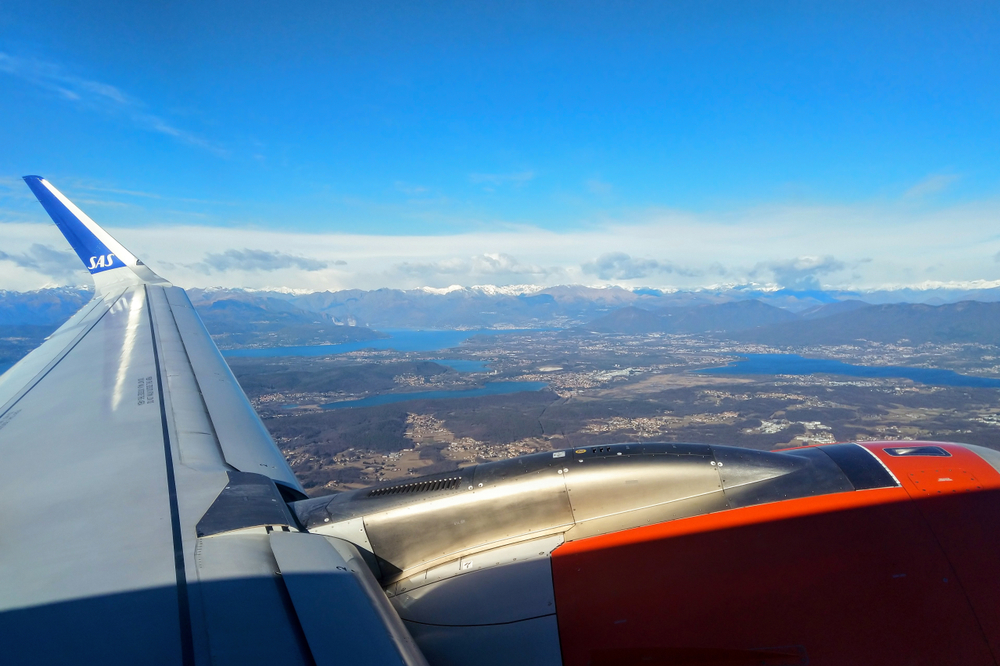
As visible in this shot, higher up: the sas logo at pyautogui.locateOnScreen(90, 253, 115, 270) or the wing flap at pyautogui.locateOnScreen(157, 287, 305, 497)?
the sas logo at pyautogui.locateOnScreen(90, 253, 115, 270)

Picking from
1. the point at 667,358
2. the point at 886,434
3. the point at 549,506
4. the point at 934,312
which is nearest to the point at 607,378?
the point at 667,358

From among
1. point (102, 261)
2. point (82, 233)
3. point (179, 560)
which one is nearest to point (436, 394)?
point (102, 261)

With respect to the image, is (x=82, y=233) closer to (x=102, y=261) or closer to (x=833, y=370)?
(x=102, y=261)

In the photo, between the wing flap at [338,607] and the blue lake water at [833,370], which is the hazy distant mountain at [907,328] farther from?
the wing flap at [338,607]

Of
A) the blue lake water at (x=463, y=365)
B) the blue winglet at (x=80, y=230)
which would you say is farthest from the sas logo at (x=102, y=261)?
the blue lake water at (x=463, y=365)

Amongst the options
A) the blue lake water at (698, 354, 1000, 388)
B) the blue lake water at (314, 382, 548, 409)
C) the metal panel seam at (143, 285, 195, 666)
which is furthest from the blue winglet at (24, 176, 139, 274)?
the blue lake water at (698, 354, 1000, 388)

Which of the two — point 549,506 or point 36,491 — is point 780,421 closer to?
point 549,506

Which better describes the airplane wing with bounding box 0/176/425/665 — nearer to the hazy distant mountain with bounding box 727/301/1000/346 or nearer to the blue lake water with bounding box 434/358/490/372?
the blue lake water with bounding box 434/358/490/372
